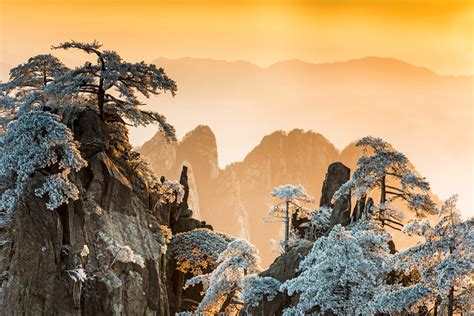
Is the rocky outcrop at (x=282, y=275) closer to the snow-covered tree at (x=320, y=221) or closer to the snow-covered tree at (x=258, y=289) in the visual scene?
the snow-covered tree at (x=258, y=289)

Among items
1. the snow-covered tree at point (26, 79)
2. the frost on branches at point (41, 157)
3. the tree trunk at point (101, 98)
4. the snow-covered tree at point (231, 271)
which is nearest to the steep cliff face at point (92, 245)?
the frost on branches at point (41, 157)

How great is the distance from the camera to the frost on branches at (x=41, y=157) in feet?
104

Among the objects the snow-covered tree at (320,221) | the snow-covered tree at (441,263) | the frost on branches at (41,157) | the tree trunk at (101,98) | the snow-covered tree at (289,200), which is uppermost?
the tree trunk at (101,98)

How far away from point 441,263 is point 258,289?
13697 mm

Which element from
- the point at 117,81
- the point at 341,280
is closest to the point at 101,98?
the point at 117,81

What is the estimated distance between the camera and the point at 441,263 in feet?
69.7

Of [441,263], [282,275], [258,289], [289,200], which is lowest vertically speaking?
[441,263]

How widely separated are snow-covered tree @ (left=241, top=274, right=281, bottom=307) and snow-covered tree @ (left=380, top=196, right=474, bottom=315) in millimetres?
10449

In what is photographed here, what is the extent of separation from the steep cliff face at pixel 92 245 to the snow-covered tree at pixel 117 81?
6.77ft

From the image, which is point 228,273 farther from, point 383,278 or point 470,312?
point 470,312

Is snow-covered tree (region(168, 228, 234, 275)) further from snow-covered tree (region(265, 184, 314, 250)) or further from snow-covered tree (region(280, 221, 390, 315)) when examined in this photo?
snow-covered tree (region(280, 221, 390, 315))

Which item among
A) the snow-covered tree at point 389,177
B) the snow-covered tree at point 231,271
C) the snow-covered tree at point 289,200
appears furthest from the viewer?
the snow-covered tree at point 289,200

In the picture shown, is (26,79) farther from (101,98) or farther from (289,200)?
(289,200)

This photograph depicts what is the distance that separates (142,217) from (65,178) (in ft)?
32.2
